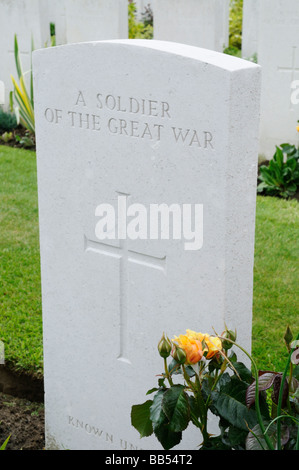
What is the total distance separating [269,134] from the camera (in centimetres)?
654

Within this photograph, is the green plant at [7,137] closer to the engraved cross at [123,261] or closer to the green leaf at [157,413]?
the engraved cross at [123,261]

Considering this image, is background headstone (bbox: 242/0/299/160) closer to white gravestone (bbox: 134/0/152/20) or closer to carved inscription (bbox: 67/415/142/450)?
carved inscription (bbox: 67/415/142/450)

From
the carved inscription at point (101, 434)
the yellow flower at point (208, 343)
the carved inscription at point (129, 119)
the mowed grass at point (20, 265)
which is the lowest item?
the mowed grass at point (20, 265)

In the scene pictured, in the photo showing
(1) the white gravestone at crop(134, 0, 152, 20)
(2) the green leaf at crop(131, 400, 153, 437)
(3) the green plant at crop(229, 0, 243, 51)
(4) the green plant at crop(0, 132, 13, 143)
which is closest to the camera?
(2) the green leaf at crop(131, 400, 153, 437)

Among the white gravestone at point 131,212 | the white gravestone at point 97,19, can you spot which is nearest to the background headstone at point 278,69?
the white gravestone at point 97,19

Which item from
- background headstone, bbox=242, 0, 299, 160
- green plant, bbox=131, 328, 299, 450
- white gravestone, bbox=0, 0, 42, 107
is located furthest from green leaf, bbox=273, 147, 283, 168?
green plant, bbox=131, 328, 299, 450

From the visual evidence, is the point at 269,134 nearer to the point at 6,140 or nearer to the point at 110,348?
the point at 6,140

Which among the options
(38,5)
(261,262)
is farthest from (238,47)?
(261,262)

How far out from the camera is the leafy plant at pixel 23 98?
7539 millimetres

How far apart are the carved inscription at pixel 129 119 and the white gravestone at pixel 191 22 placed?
13.3 ft

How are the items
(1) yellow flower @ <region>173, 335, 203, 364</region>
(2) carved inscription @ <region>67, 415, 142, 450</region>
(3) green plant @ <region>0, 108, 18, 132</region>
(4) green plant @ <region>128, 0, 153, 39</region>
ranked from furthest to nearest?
(4) green plant @ <region>128, 0, 153, 39</region> → (3) green plant @ <region>0, 108, 18, 132</region> → (2) carved inscription @ <region>67, 415, 142, 450</region> → (1) yellow flower @ <region>173, 335, 203, 364</region>

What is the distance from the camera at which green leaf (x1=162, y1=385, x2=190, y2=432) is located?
200 cm

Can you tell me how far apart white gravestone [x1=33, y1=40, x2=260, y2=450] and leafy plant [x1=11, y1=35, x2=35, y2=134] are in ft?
16.5

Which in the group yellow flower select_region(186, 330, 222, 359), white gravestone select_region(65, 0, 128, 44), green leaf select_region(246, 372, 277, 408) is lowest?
green leaf select_region(246, 372, 277, 408)
